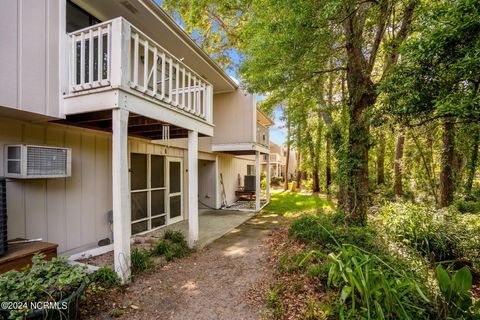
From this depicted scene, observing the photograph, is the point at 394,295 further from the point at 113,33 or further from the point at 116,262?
the point at 113,33

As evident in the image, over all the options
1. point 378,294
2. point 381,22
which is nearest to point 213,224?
point 378,294

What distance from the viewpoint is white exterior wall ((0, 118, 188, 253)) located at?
Result: 370 centimetres

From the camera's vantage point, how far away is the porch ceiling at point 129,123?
4109mm

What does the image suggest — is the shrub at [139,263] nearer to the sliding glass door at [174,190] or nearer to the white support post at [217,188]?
the sliding glass door at [174,190]

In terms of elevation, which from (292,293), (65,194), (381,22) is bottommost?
(292,293)

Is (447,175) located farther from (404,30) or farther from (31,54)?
(31,54)

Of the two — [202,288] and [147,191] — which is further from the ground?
[147,191]

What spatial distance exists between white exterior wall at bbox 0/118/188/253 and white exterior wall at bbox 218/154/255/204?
645cm

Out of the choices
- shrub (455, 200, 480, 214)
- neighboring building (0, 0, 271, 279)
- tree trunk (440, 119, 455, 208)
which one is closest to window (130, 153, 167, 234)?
neighboring building (0, 0, 271, 279)

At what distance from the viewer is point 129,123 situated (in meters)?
4.89

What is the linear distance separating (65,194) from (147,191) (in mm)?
2186

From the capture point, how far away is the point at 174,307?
122 inches

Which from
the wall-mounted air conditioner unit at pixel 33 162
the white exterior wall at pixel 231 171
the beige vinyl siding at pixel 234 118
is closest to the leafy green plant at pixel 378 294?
the wall-mounted air conditioner unit at pixel 33 162

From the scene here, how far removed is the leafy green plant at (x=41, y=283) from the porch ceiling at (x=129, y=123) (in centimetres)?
244
